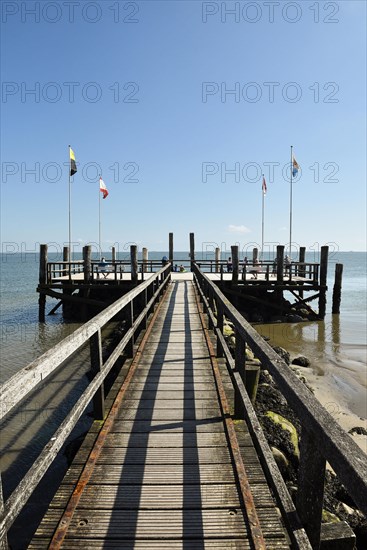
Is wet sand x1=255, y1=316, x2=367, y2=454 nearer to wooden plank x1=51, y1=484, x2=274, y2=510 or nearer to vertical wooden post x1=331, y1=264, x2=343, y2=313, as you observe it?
vertical wooden post x1=331, y1=264, x2=343, y2=313

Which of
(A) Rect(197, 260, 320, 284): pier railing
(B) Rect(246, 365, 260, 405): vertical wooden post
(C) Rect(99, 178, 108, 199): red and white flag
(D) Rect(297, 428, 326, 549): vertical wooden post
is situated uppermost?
(C) Rect(99, 178, 108, 199): red and white flag

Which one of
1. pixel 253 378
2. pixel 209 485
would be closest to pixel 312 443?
pixel 209 485

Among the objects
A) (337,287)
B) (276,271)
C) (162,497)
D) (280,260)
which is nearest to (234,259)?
(280,260)

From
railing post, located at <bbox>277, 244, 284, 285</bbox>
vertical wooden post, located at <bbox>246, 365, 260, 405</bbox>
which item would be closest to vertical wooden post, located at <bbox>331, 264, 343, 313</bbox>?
railing post, located at <bbox>277, 244, 284, 285</bbox>

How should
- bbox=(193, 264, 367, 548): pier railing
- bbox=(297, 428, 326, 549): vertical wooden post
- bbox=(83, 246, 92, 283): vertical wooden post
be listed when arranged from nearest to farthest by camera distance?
bbox=(193, 264, 367, 548): pier railing, bbox=(297, 428, 326, 549): vertical wooden post, bbox=(83, 246, 92, 283): vertical wooden post

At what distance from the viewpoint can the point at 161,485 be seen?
8.97 ft

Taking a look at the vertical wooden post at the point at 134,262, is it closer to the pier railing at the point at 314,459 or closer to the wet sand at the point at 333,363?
the wet sand at the point at 333,363

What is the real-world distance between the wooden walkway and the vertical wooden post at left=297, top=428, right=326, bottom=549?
588mm

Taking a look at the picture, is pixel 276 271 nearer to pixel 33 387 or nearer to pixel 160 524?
pixel 160 524

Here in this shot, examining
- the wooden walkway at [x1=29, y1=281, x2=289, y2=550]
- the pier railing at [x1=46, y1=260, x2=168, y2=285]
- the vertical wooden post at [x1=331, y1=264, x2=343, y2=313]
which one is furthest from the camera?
the vertical wooden post at [x1=331, y1=264, x2=343, y2=313]

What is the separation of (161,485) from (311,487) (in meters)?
1.47

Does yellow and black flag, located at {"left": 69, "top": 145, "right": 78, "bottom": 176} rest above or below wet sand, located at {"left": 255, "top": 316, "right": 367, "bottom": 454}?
above

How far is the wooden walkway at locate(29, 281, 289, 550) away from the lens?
2.23 meters

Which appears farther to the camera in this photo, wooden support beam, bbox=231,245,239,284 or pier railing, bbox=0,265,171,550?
wooden support beam, bbox=231,245,239,284
